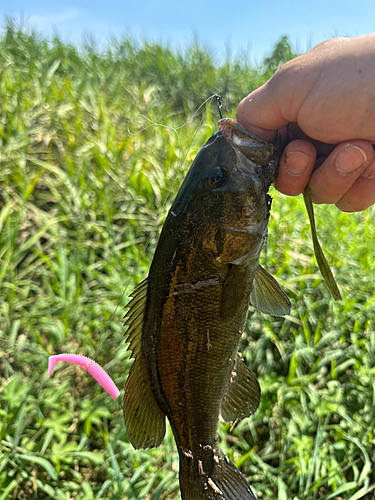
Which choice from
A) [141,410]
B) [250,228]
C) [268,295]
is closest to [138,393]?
[141,410]

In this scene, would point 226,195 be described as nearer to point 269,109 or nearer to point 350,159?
point 269,109

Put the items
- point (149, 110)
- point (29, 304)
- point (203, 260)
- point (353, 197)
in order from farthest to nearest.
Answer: point (149, 110), point (29, 304), point (353, 197), point (203, 260)

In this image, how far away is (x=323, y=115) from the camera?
64.4 inches

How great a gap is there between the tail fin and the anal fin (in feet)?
0.56

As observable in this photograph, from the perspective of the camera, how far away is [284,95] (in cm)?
167

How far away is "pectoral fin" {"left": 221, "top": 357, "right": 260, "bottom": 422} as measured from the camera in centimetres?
184

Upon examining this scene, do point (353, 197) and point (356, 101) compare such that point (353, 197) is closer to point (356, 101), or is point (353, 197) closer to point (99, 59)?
point (356, 101)

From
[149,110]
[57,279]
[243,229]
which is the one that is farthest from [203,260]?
[149,110]

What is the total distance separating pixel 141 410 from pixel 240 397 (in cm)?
50

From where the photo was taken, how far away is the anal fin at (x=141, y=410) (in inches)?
61.6

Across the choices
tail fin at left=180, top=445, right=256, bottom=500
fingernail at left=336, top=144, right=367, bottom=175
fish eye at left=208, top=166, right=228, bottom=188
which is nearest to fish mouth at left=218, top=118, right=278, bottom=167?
fish eye at left=208, top=166, right=228, bottom=188

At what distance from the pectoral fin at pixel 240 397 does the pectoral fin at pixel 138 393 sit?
0.37 meters

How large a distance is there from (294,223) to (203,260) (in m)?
Answer: 2.60

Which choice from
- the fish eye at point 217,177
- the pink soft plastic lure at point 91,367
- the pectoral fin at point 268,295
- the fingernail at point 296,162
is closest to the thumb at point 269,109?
the fingernail at point 296,162
